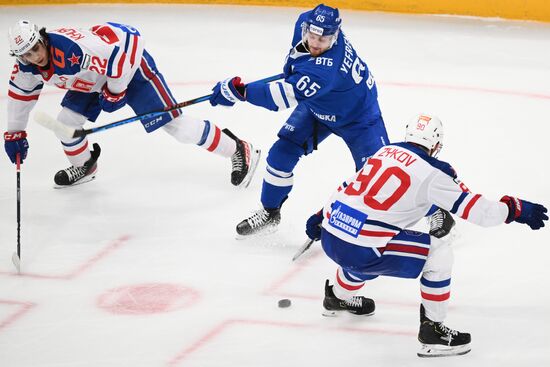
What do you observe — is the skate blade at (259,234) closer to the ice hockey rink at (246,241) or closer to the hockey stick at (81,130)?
the ice hockey rink at (246,241)

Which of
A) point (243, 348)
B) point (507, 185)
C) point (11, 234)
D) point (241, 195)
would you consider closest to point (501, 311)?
point (243, 348)

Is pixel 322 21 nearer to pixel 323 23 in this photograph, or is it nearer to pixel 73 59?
pixel 323 23

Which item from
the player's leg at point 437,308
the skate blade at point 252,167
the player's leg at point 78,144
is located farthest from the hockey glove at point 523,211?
the player's leg at point 78,144

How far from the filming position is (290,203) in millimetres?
4934

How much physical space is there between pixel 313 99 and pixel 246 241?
0.74 metres

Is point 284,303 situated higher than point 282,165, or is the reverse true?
point 282,165

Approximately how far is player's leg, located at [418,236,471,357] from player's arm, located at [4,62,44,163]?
7.05ft

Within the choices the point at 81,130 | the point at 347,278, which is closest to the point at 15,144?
the point at 81,130

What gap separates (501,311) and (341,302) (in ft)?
1.97

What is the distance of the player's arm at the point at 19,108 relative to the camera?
472 cm

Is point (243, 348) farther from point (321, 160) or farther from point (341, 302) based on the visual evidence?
point (321, 160)

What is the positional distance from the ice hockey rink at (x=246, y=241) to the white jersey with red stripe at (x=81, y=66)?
1.87 feet

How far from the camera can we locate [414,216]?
3.48m

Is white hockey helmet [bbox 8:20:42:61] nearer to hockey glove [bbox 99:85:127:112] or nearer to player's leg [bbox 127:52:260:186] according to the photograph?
hockey glove [bbox 99:85:127:112]
